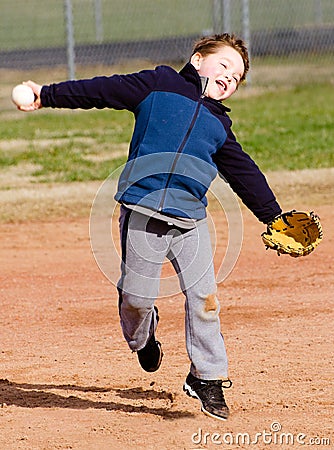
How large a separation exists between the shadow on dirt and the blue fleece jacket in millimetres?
917

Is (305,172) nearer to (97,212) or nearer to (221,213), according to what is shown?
(221,213)

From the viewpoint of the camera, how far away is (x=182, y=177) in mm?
3582

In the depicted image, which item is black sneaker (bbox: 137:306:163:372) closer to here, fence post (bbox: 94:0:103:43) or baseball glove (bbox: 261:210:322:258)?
baseball glove (bbox: 261:210:322:258)

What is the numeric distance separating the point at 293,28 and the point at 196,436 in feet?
55.2

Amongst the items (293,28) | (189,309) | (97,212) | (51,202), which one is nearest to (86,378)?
(189,309)

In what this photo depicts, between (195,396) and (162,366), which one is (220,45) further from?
(162,366)

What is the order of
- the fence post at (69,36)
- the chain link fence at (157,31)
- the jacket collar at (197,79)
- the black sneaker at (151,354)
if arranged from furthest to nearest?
the chain link fence at (157,31) < the fence post at (69,36) < the black sneaker at (151,354) < the jacket collar at (197,79)

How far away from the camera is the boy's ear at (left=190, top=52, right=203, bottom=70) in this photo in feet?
12.3

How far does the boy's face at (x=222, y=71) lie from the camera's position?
3695mm

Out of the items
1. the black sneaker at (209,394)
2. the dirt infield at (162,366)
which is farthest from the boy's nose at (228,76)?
the dirt infield at (162,366)

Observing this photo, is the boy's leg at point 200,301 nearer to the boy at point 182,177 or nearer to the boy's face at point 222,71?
the boy at point 182,177

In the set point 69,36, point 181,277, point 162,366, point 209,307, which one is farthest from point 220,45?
point 69,36

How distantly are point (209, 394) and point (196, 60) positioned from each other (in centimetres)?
137

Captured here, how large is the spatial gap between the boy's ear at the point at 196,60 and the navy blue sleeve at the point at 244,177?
0.95 feet
